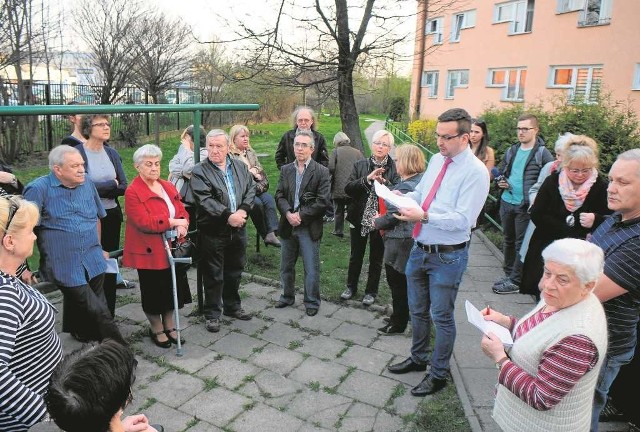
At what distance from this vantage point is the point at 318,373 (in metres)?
4.09

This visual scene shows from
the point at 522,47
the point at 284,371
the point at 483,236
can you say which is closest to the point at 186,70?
the point at 522,47

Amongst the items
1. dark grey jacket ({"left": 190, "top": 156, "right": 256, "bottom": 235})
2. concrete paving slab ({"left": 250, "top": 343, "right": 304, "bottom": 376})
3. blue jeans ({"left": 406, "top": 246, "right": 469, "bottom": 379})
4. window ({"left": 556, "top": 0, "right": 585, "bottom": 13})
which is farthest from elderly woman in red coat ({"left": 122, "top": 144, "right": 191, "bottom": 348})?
window ({"left": 556, "top": 0, "right": 585, "bottom": 13})

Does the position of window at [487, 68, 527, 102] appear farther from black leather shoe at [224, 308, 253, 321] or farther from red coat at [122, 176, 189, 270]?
red coat at [122, 176, 189, 270]

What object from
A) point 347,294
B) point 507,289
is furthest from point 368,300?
point 507,289

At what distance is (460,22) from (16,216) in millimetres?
25863

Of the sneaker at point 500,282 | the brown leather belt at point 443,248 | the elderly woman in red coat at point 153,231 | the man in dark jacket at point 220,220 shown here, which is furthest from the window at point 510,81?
the elderly woman in red coat at point 153,231

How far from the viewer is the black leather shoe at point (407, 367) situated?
4.12 m

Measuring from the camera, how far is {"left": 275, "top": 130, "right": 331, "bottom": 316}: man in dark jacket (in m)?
5.19

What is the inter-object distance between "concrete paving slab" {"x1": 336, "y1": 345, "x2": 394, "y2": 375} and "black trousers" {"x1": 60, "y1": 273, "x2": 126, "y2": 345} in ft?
6.10

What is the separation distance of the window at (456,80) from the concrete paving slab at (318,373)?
22702 mm

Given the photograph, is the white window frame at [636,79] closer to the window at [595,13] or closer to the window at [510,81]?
the window at [595,13]

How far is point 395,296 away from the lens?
4.83 meters

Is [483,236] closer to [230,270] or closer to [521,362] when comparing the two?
[230,270]

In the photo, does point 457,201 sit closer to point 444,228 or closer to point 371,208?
point 444,228
